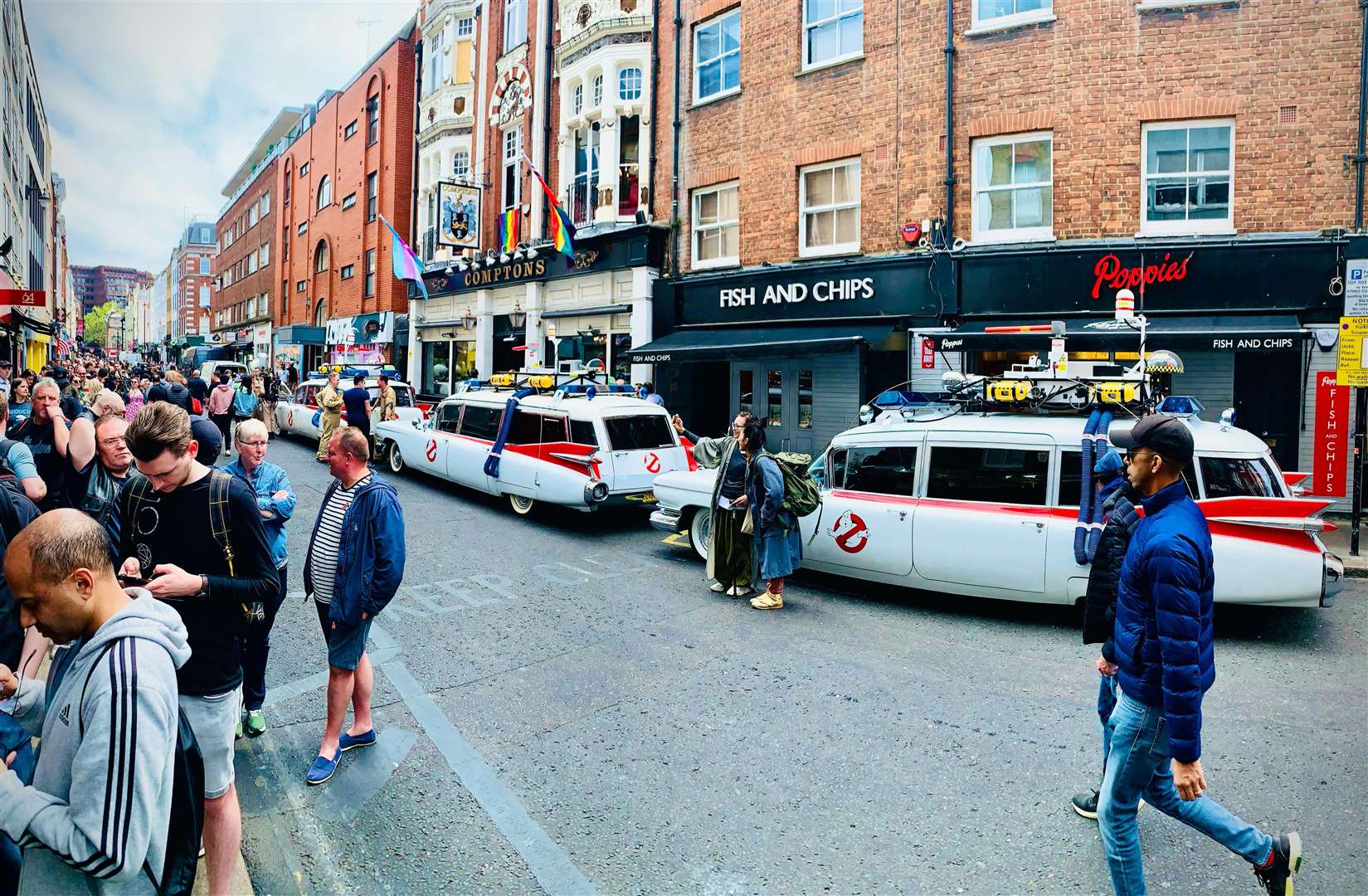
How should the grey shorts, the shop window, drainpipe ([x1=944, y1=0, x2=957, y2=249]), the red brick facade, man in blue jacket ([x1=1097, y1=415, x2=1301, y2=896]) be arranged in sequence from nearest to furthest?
man in blue jacket ([x1=1097, y1=415, x2=1301, y2=896]) → the grey shorts → drainpipe ([x1=944, y1=0, x2=957, y2=249]) → the shop window → the red brick facade

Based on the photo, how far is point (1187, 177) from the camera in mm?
12578

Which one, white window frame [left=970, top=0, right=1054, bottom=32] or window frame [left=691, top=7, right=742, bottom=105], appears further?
window frame [left=691, top=7, right=742, bottom=105]

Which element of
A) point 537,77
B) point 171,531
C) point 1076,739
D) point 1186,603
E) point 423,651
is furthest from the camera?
point 537,77

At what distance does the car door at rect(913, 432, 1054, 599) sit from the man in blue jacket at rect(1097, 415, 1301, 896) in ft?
12.4

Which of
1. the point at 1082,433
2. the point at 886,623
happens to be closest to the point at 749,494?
the point at 886,623

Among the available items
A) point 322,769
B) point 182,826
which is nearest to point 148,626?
point 182,826

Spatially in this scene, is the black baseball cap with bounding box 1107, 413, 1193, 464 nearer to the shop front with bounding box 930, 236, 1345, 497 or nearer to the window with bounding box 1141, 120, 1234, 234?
the shop front with bounding box 930, 236, 1345, 497

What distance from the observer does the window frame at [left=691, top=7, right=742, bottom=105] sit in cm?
1744

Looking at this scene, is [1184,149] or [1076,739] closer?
[1076,739]

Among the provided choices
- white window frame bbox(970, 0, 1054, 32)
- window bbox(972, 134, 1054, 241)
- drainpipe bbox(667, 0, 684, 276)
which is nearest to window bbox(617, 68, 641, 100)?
drainpipe bbox(667, 0, 684, 276)

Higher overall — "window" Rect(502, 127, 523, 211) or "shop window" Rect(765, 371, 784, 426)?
"window" Rect(502, 127, 523, 211)

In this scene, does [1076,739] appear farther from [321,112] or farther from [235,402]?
[321,112]

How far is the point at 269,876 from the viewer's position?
3.37 m

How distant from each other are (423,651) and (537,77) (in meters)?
20.2
